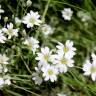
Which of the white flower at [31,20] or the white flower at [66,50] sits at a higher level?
the white flower at [31,20]

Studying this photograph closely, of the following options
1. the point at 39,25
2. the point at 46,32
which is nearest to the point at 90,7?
the point at 46,32

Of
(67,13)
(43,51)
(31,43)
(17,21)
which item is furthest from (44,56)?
(67,13)

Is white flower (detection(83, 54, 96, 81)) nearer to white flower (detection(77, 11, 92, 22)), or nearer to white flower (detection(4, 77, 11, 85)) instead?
white flower (detection(4, 77, 11, 85))

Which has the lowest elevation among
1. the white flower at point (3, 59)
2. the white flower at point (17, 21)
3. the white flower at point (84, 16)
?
the white flower at point (3, 59)

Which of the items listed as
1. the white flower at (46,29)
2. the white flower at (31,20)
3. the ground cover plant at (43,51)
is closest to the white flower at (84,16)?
the ground cover plant at (43,51)

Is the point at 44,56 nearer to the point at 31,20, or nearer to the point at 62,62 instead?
the point at 62,62

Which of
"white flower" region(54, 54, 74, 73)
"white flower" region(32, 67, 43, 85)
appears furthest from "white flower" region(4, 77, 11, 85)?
"white flower" region(54, 54, 74, 73)

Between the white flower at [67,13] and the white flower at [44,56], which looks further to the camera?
the white flower at [67,13]

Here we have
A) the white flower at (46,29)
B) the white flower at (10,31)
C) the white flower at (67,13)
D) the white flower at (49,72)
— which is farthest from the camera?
the white flower at (67,13)

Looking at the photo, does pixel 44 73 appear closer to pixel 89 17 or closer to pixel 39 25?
pixel 39 25

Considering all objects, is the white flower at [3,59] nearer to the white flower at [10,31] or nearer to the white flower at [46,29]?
the white flower at [10,31]
